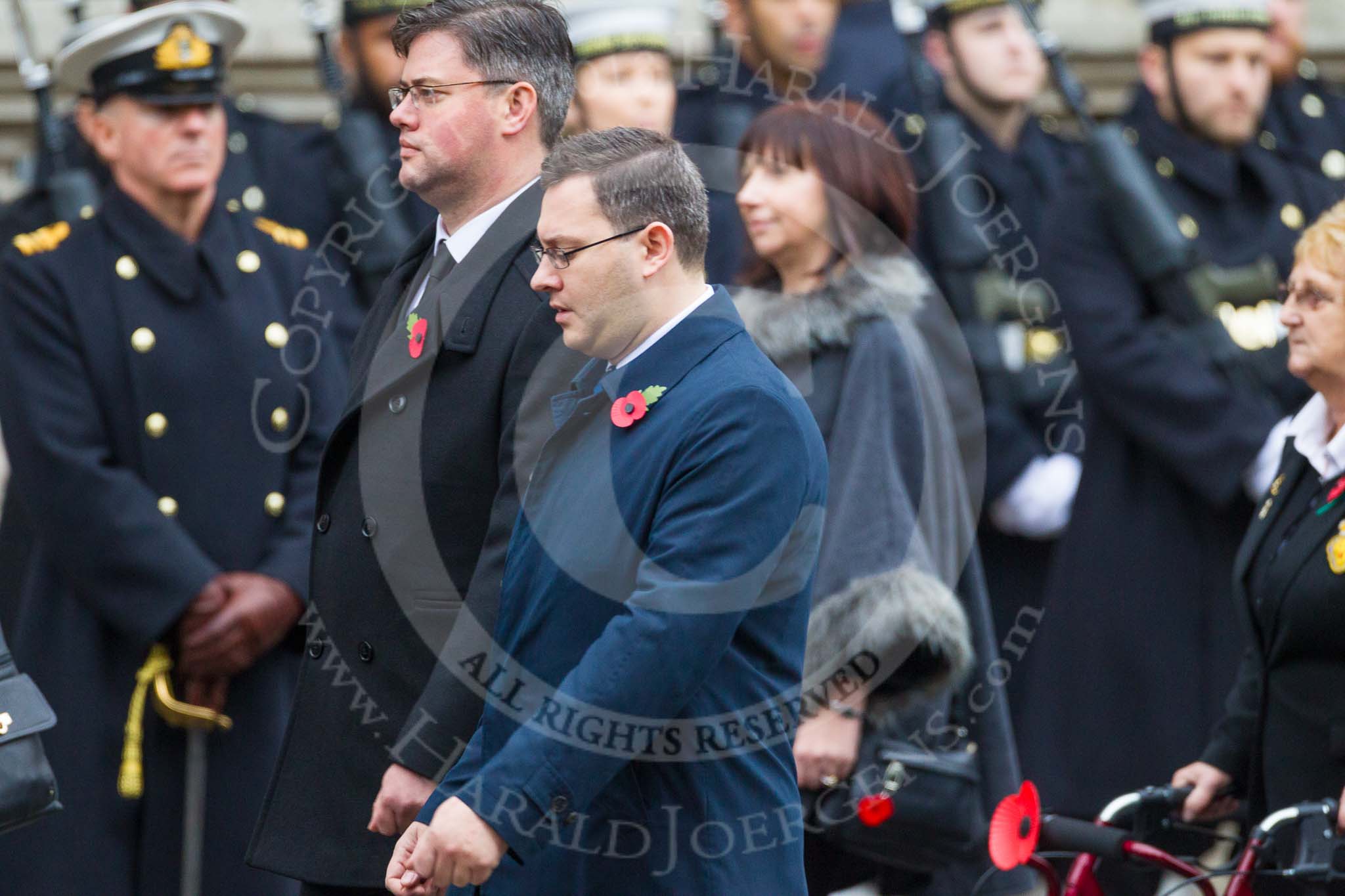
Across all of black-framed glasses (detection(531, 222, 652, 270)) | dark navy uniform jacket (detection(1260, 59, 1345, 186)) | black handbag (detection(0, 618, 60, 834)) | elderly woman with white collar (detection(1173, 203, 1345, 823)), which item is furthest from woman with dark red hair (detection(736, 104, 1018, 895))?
dark navy uniform jacket (detection(1260, 59, 1345, 186))

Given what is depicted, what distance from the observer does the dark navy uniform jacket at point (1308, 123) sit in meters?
6.60

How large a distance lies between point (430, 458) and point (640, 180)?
1.99 feet

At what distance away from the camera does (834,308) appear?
4.17 m

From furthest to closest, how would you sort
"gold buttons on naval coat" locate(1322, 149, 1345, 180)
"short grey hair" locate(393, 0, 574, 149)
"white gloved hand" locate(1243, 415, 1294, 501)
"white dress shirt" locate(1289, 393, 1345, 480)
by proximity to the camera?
1. "gold buttons on naval coat" locate(1322, 149, 1345, 180)
2. "white gloved hand" locate(1243, 415, 1294, 501)
3. "white dress shirt" locate(1289, 393, 1345, 480)
4. "short grey hair" locate(393, 0, 574, 149)

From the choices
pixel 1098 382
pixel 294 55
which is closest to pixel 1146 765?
pixel 1098 382

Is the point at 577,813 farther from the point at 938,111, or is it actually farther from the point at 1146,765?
the point at 938,111

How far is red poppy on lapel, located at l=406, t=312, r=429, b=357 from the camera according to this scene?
3.39 meters

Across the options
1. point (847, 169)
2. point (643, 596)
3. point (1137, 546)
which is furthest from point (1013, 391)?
point (643, 596)

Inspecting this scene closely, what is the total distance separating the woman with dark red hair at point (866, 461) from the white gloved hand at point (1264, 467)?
1.22m

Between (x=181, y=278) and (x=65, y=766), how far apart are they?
102 cm

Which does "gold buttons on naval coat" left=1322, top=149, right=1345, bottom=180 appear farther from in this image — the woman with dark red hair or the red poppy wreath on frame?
the red poppy wreath on frame

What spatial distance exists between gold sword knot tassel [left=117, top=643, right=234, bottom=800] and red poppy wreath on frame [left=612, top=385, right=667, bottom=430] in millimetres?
1798

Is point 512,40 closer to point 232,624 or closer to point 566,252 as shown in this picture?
point 566,252

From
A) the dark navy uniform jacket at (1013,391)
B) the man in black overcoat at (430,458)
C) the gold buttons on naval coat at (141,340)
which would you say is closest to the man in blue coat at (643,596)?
the man in black overcoat at (430,458)
